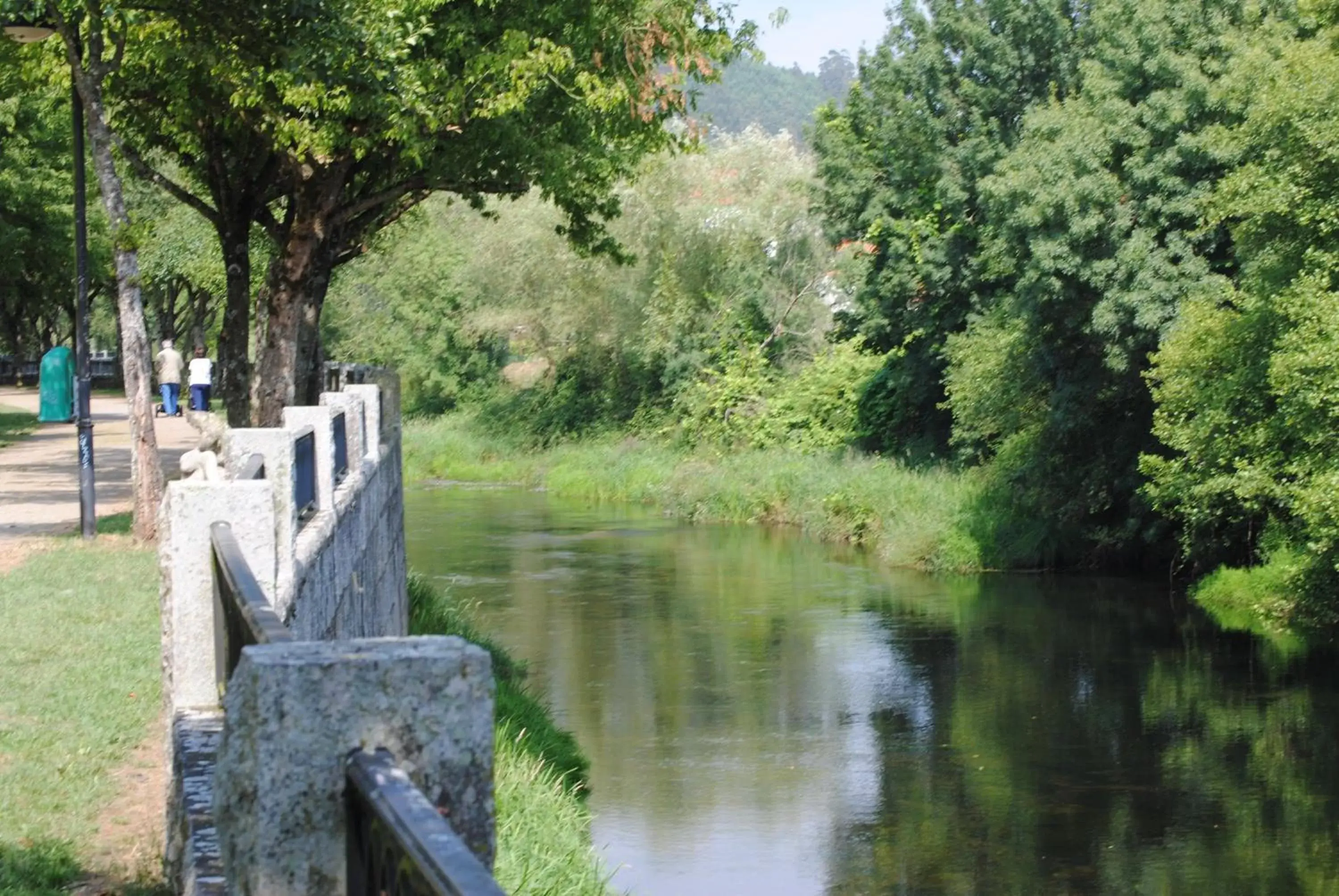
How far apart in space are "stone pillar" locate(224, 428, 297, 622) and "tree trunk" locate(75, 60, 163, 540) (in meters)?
7.55

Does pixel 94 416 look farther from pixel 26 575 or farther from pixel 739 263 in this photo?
pixel 26 575

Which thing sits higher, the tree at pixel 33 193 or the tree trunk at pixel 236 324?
the tree at pixel 33 193

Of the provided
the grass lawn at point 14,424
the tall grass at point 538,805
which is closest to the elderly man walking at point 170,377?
the grass lawn at point 14,424

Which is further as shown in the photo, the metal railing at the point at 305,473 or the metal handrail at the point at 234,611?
the metal railing at the point at 305,473

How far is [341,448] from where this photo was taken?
1248cm

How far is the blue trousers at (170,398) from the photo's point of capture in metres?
32.8

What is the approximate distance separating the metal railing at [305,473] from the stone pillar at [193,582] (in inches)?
73.0

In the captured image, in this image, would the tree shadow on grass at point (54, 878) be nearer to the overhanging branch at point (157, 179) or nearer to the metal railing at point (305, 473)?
the metal railing at point (305, 473)

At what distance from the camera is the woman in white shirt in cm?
3244

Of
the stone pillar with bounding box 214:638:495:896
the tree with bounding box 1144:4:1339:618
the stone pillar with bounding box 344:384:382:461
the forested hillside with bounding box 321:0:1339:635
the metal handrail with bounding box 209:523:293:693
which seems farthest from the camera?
the forested hillside with bounding box 321:0:1339:635

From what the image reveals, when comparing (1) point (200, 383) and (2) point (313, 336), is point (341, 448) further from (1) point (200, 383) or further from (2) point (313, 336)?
(1) point (200, 383)

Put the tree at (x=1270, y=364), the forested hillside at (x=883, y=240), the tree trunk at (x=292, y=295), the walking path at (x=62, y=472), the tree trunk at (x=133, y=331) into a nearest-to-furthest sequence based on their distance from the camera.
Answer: the tree trunk at (x=133, y=331)
the walking path at (x=62, y=472)
the tree trunk at (x=292, y=295)
the forested hillside at (x=883, y=240)
the tree at (x=1270, y=364)

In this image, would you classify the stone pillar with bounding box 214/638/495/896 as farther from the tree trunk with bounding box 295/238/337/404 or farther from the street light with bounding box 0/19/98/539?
the tree trunk with bounding box 295/238/337/404

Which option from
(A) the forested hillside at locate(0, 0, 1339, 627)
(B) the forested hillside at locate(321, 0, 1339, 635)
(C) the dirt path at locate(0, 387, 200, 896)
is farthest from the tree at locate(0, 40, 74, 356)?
(B) the forested hillside at locate(321, 0, 1339, 635)
